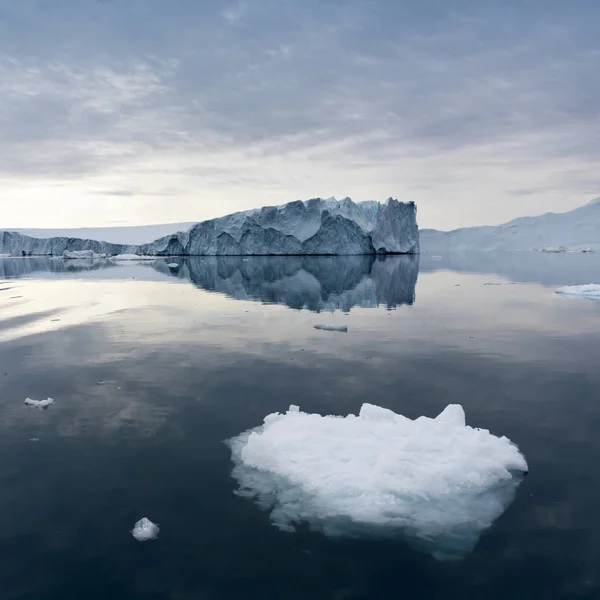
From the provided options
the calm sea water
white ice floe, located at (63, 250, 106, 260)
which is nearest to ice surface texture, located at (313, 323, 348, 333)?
the calm sea water

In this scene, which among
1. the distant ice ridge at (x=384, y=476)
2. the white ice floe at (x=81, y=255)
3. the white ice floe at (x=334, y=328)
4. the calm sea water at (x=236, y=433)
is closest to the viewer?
the calm sea water at (x=236, y=433)

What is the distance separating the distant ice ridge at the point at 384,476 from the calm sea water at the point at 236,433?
0.18 meters

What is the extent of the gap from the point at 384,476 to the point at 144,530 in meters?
2.34

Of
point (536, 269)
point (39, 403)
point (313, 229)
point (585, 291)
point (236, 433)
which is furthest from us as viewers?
point (313, 229)

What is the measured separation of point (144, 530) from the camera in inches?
173

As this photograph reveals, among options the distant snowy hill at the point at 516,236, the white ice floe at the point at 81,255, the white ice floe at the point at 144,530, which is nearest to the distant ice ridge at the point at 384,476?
the white ice floe at the point at 144,530

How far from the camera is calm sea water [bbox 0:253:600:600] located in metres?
3.89

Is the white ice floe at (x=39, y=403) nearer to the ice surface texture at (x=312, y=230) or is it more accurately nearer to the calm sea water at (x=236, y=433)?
the calm sea water at (x=236, y=433)

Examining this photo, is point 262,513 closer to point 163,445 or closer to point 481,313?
point 163,445

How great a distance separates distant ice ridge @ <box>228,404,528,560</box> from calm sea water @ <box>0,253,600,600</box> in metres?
0.18

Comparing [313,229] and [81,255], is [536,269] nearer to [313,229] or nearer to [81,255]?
[313,229]

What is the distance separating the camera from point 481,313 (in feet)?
56.8

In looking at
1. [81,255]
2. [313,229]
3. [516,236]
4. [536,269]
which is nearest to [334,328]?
[536,269]

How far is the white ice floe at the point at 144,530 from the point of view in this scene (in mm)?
4340
